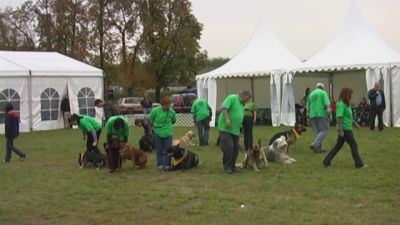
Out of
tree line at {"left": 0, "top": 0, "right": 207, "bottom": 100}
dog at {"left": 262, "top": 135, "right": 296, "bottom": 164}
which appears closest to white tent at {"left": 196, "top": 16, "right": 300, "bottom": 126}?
dog at {"left": 262, "top": 135, "right": 296, "bottom": 164}

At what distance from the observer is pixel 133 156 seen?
37.0 ft

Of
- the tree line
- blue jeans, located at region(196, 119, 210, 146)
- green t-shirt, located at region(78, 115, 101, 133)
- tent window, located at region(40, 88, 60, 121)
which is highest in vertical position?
the tree line

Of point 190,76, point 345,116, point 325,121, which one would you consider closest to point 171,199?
point 345,116

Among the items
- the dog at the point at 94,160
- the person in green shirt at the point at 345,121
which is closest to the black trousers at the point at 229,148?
the person in green shirt at the point at 345,121

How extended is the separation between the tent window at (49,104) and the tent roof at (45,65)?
854 millimetres

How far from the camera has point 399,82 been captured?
1973 cm

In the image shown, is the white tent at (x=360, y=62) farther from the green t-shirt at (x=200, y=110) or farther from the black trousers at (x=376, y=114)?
the green t-shirt at (x=200, y=110)

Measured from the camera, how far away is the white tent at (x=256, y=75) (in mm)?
23062

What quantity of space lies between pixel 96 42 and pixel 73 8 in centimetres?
302

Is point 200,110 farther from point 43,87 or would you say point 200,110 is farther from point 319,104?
point 43,87

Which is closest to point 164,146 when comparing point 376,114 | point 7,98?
point 376,114

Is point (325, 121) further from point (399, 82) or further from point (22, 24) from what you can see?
point (22, 24)

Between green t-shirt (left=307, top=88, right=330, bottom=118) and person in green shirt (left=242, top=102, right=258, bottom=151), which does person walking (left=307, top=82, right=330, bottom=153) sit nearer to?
green t-shirt (left=307, top=88, right=330, bottom=118)

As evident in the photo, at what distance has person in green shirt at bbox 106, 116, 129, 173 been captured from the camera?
36.1 feet
